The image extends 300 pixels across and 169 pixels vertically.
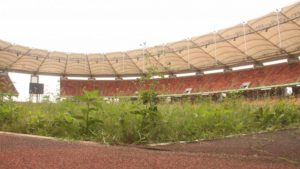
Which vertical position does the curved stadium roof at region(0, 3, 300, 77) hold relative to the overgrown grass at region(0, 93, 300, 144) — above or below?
above

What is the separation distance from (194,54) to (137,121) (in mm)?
35552

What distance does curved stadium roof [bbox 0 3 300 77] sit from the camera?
32.5 m

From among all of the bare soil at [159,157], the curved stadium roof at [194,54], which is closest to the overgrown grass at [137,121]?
the bare soil at [159,157]

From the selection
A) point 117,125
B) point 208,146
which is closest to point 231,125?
point 208,146

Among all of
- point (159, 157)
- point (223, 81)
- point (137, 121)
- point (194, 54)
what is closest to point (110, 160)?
point (159, 157)

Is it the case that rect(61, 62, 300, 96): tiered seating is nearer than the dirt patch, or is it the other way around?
the dirt patch

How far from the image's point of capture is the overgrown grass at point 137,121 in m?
5.86

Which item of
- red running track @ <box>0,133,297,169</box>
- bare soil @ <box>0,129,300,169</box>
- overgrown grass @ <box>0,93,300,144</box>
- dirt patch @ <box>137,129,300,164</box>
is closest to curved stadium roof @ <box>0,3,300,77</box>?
overgrown grass @ <box>0,93,300,144</box>

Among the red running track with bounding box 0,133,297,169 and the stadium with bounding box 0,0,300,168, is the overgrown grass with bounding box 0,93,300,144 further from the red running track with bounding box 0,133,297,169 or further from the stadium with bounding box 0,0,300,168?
the red running track with bounding box 0,133,297,169

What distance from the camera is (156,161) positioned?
3.58 m

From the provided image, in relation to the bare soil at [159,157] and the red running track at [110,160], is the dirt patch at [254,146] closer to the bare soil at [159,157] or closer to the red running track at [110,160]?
the bare soil at [159,157]

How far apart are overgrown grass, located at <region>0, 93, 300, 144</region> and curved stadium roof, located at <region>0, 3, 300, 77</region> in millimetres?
19015

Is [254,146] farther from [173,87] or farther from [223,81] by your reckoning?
[173,87]

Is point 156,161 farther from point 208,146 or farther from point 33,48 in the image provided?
point 33,48
